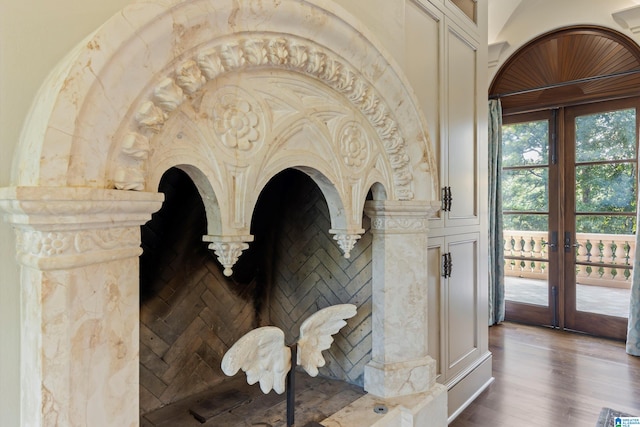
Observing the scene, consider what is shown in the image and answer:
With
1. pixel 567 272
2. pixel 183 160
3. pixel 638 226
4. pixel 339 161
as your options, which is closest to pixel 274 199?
pixel 339 161

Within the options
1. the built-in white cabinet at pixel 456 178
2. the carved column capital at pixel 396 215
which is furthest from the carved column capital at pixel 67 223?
the built-in white cabinet at pixel 456 178

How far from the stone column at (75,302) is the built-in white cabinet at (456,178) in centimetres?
170

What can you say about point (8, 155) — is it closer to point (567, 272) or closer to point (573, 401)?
point (573, 401)

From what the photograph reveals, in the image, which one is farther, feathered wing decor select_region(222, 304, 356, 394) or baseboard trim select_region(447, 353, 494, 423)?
baseboard trim select_region(447, 353, 494, 423)

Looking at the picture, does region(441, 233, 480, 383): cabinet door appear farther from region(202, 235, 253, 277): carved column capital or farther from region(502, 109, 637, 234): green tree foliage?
region(502, 109, 637, 234): green tree foliage

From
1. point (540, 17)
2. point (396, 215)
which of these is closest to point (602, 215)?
point (540, 17)

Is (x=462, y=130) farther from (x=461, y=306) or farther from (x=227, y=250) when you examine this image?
(x=227, y=250)

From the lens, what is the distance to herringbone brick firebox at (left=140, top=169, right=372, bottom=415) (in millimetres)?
1621

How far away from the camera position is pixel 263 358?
1.39 meters

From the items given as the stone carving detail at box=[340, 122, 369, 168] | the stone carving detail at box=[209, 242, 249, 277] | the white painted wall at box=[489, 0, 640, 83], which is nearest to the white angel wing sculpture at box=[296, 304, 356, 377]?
the stone carving detail at box=[209, 242, 249, 277]

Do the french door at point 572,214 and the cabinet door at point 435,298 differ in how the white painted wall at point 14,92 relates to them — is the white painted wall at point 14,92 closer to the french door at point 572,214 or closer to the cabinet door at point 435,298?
the cabinet door at point 435,298

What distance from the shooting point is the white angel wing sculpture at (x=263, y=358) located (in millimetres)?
1292

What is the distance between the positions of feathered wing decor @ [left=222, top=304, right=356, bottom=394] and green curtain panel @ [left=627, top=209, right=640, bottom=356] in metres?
3.33

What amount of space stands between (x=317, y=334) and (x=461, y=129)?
171cm
